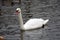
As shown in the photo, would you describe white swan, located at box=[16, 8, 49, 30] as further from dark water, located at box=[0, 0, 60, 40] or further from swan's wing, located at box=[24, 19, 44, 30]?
dark water, located at box=[0, 0, 60, 40]

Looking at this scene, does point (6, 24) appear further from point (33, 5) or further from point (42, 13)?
point (33, 5)

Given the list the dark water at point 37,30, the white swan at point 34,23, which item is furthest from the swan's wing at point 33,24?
the dark water at point 37,30

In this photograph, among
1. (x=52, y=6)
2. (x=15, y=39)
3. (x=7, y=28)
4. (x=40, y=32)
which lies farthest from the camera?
(x=52, y=6)

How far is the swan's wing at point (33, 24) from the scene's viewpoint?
10.7 m

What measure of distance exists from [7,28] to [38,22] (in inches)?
49.7

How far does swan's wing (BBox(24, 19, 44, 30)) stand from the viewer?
35.1ft

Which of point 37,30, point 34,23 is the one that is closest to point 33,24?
point 34,23

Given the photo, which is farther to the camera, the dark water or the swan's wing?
the swan's wing

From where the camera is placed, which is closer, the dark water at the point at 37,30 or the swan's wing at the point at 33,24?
the dark water at the point at 37,30

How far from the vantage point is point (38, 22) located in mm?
11023

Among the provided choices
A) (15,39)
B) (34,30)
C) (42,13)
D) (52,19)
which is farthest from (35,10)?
(15,39)

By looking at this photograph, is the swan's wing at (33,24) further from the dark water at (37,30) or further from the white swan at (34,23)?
the dark water at (37,30)

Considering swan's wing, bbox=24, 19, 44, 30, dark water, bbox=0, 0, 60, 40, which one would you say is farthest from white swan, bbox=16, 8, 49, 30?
dark water, bbox=0, 0, 60, 40

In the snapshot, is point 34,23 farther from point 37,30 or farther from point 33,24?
point 37,30
